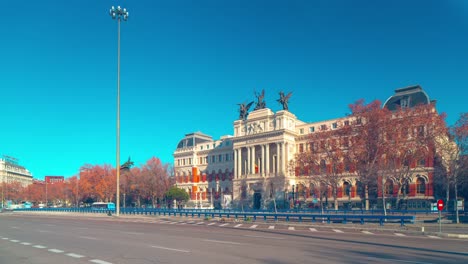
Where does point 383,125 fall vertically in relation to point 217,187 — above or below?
above

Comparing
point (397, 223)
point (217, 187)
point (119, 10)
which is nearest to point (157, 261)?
point (397, 223)

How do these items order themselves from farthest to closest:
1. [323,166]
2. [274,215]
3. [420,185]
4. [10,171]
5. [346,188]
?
1. [10,171]
2. [346,188]
3. [420,185]
4. [323,166]
5. [274,215]

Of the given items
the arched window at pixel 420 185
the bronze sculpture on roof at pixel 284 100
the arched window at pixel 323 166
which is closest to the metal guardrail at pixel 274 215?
the arched window at pixel 323 166

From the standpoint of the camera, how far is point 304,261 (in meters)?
12.5

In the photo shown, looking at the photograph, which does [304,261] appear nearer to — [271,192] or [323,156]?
[323,156]

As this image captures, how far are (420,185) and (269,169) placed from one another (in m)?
28.7

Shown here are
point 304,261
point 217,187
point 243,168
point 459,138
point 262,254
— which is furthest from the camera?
point 217,187

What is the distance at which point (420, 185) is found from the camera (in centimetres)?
6366

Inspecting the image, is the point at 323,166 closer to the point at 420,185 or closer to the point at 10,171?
the point at 420,185

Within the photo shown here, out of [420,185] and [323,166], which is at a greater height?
[323,166]

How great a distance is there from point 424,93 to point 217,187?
50.2 m

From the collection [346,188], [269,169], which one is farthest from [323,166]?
[269,169]

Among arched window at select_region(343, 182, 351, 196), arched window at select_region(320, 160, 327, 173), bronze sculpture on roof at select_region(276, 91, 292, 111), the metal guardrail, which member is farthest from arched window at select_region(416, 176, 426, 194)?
bronze sculpture on roof at select_region(276, 91, 292, 111)

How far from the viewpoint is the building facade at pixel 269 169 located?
66.3 meters
